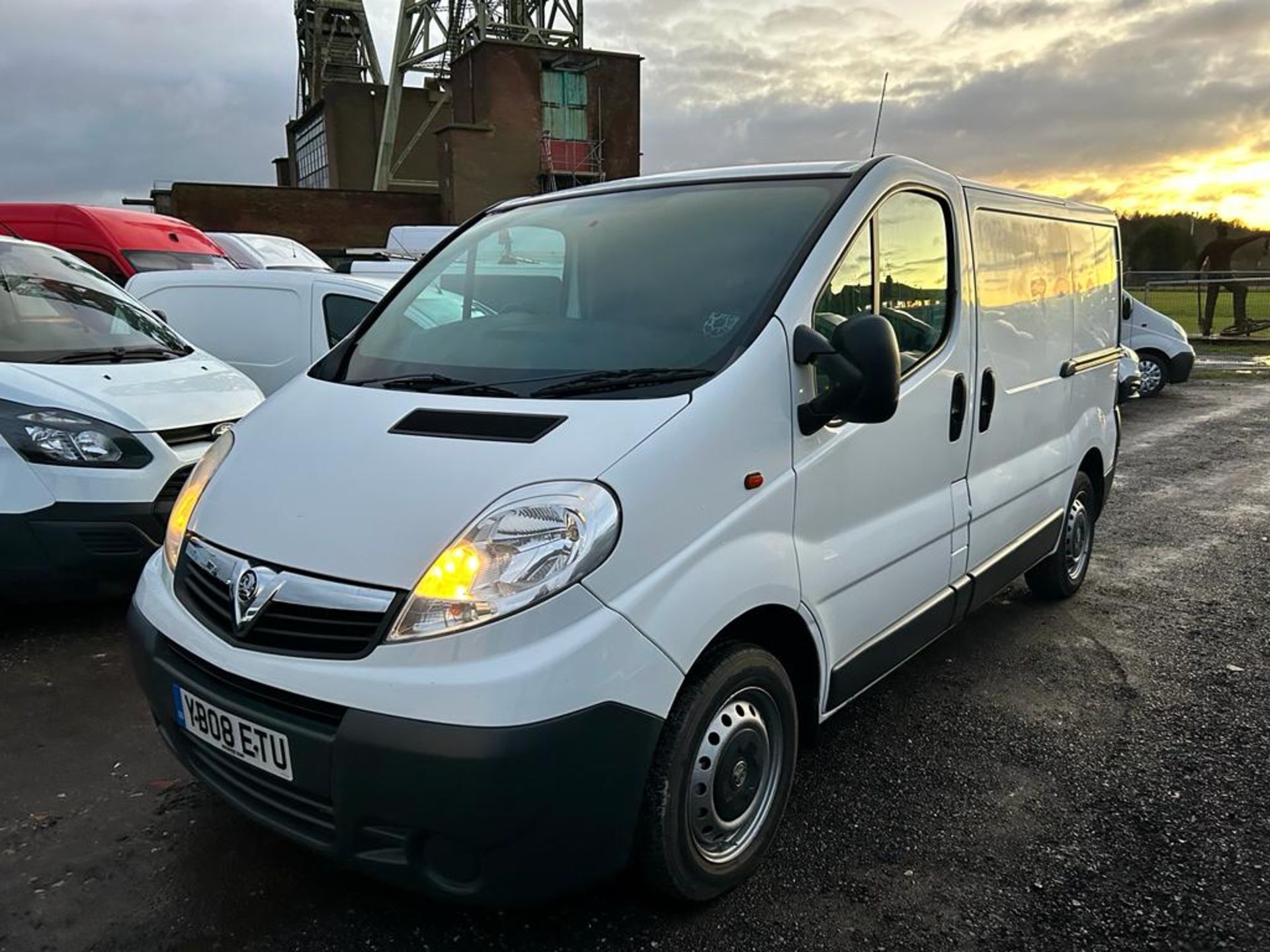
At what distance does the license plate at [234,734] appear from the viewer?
83.9 inches

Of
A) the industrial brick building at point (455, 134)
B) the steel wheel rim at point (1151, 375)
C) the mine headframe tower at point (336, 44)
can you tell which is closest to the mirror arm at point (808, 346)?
the steel wheel rim at point (1151, 375)

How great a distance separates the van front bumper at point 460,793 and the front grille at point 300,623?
104 mm

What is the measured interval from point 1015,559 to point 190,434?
382 centimetres

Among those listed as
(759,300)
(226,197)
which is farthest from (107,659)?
(226,197)

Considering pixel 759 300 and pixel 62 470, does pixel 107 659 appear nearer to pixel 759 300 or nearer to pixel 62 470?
pixel 62 470

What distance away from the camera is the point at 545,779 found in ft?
6.44

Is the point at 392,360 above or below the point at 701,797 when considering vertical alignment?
above

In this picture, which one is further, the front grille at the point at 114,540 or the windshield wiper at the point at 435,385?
the front grille at the point at 114,540

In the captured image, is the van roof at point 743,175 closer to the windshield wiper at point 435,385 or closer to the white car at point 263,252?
the windshield wiper at point 435,385

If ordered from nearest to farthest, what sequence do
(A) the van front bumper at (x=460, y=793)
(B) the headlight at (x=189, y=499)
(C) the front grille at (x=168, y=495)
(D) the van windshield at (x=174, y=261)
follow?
1. (A) the van front bumper at (x=460, y=793)
2. (B) the headlight at (x=189, y=499)
3. (C) the front grille at (x=168, y=495)
4. (D) the van windshield at (x=174, y=261)

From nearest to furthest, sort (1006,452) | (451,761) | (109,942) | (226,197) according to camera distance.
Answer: (451,761) → (109,942) → (1006,452) → (226,197)

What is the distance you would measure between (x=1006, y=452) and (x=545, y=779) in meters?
2.62

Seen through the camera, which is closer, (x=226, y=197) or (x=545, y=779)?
(x=545, y=779)

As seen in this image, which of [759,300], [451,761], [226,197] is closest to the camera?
[451,761]
